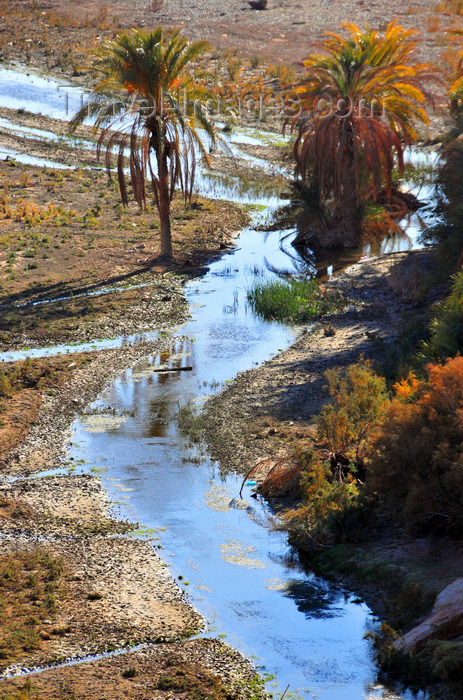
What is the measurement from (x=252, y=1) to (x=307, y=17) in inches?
199

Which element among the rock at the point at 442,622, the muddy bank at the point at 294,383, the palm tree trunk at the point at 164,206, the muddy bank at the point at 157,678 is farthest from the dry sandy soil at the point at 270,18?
the muddy bank at the point at 157,678

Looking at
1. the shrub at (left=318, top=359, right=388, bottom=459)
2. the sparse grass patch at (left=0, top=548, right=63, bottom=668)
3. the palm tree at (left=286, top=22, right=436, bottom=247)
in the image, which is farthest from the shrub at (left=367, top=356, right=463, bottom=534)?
the palm tree at (left=286, top=22, right=436, bottom=247)

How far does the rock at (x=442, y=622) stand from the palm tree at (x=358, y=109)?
58.3 ft

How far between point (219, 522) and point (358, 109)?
1690 centimetres

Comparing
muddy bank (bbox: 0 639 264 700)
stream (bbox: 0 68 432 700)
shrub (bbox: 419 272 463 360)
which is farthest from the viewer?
shrub (bbox: 419 272 463 360)

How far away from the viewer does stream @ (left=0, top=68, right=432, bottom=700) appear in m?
8.48

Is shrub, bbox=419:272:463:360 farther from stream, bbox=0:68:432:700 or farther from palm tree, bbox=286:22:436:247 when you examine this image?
palm tree, bbox=286:22:436:247

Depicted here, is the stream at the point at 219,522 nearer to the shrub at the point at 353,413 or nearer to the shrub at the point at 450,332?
the shrub at the point at 353,413

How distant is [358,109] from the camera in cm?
2481

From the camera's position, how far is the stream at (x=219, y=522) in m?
8.48

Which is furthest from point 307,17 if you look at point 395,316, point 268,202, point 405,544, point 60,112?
point 405,544

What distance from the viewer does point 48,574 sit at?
9.65 metres

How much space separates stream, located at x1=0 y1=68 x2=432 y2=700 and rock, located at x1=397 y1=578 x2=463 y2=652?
48 cm

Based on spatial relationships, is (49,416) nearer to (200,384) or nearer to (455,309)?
(200,384)
